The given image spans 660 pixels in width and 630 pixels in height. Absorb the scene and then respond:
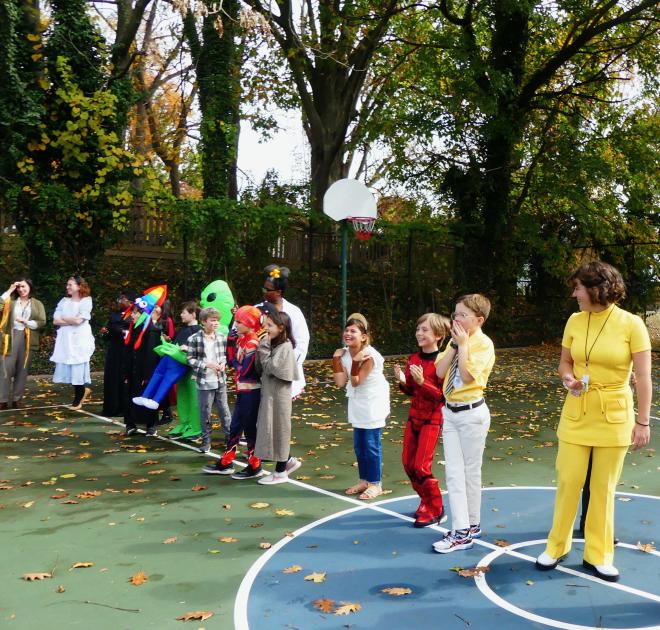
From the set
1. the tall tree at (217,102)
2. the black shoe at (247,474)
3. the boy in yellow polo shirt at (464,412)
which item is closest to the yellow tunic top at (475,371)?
the boy in yellow polo shirt at (464,412)

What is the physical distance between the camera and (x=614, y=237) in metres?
24.2

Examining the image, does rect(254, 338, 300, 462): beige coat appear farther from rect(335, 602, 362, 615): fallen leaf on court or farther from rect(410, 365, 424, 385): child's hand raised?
rect(335, 602, 362, 615): fallen leaf on court

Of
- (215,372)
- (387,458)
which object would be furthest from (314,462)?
(215,372)

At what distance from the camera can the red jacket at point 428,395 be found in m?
5.99

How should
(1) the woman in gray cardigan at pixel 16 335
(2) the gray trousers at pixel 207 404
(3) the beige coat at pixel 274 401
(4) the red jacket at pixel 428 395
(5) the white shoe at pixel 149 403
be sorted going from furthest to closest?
(1) the woman in gray cardigan at pixel 16 335 < (5) the white shoe at pixel 149 403 < (2) the gray trousers at pixel 207 404 < (3) the beige coat at pixel 274 401 < (4) the red jacket at pixel 428 395

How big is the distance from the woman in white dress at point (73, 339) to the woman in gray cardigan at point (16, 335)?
0.38 m

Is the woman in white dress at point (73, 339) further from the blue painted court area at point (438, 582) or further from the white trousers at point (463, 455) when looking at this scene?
the white trousers at point (463, 455)

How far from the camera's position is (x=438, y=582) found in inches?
190

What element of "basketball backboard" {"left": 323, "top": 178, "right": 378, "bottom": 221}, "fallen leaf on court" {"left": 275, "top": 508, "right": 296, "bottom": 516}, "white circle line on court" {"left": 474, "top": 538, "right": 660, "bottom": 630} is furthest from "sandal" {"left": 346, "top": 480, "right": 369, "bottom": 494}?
"basketball backboard" {"left": 323, "top": 178, "right": 378, "bottom": 221}

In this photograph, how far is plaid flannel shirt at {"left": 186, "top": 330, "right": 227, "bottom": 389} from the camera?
8.31m

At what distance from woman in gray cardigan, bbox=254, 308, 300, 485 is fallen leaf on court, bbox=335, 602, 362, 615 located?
2.67 meters

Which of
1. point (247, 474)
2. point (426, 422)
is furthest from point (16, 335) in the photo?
point (426, 422)

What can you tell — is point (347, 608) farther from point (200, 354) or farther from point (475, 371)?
point (200, 354)

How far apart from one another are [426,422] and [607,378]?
1663 millimetres
